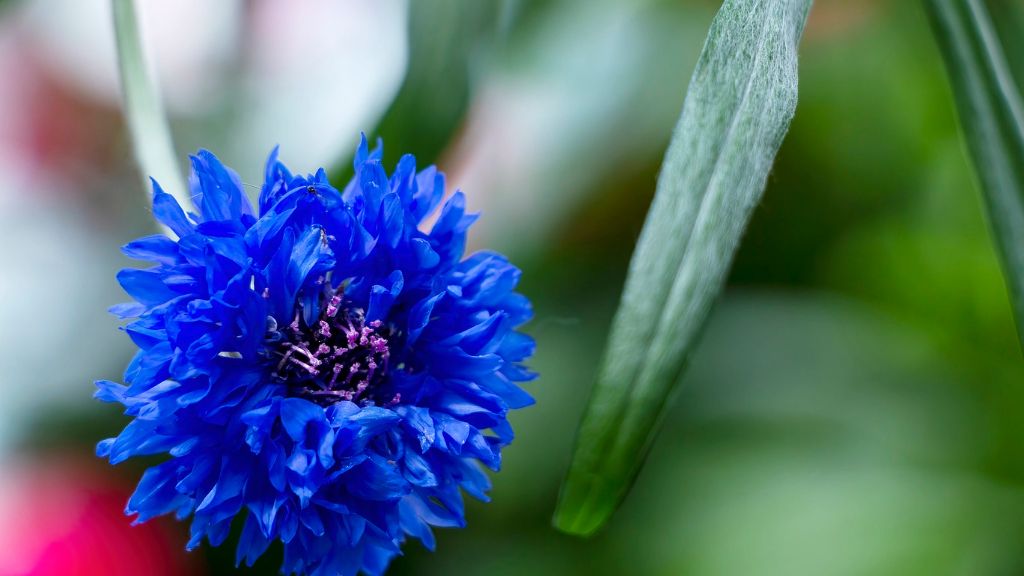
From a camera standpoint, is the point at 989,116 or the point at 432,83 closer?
the point at 989,116

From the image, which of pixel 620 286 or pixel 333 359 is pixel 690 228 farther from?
pixel 620 286

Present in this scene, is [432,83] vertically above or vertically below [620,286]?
above

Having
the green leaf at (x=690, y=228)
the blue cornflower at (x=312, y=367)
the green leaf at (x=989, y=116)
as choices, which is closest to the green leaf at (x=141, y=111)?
the blue cornflower at (x=312, y=367)

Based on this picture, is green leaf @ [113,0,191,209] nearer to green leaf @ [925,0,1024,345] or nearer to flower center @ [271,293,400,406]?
flower center @ [271,293,400,406]

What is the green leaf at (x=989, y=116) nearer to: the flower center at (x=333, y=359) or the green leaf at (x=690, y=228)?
the green leaf at (x=690, y=228)

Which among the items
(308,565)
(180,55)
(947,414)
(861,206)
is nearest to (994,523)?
(947,414)

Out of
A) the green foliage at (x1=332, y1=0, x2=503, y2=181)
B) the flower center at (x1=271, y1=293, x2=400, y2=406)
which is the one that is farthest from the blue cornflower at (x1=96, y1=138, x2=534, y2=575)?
the green foliage at (x1=332, y1=0, x2=503, y2=181)

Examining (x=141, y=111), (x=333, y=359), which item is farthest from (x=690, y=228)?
(x=141, y=111)
